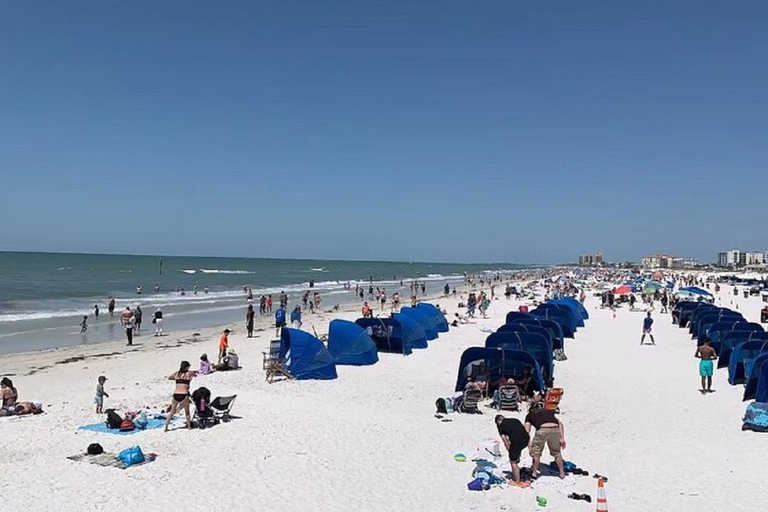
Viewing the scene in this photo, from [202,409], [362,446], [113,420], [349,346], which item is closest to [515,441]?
[362,446]

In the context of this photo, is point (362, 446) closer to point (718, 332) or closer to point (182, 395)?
point (182, 395)

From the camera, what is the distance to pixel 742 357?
623 inches

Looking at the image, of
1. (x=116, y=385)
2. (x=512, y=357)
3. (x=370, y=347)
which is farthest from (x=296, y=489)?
(x=370, y=347)

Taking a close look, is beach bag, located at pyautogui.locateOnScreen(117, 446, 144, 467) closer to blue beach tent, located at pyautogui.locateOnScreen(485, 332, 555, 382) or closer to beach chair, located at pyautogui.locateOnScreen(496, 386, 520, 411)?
beach chair, located at pyautogui.locateOnScreen(496, 386, 520, 411)

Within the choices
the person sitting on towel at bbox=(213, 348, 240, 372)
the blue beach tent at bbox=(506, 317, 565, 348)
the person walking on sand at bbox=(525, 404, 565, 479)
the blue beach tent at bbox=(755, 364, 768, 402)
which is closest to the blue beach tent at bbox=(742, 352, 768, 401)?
the blue beach tent at bbox=(755, 364, 768, 402)

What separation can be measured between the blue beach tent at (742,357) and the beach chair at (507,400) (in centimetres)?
647

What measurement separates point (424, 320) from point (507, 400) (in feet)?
36.4

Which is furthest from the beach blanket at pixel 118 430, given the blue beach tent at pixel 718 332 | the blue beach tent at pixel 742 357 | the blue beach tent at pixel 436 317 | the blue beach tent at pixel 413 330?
the blue beach tent at pixel 718 332

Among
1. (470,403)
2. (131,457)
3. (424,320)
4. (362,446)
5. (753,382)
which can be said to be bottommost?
(362,446)

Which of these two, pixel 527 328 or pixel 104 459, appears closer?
pixel 104 459

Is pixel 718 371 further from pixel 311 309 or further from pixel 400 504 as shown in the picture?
pixel 311 309

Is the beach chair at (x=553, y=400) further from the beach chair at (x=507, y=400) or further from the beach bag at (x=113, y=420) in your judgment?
the beach bag at (x=113, y=420)

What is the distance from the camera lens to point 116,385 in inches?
603

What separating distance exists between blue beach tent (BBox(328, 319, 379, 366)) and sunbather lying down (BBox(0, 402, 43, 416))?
782cm
